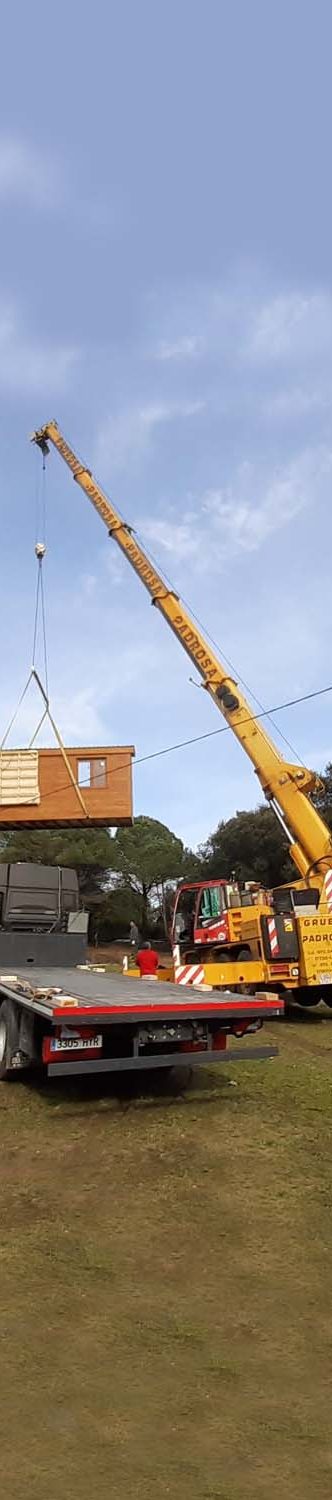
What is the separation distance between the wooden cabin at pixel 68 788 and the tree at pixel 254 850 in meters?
27.5

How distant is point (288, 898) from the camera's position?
15.6 meters

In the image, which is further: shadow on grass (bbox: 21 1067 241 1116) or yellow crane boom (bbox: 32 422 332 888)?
yellow crane boom (bbox: 32 422 332 888)

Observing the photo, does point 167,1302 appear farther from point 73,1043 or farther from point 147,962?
point 147,962

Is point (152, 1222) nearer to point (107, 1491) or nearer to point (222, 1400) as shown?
point (222, 1400)

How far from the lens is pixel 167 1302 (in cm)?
381

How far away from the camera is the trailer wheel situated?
7895mm

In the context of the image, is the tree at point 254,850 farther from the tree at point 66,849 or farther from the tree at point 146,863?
the tree at point 66,849

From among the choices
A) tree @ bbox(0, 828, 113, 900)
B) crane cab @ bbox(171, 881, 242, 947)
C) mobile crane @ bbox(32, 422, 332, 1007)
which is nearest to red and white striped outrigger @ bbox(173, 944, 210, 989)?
mobile crane @ bbox(32, 422, 332, 1007)

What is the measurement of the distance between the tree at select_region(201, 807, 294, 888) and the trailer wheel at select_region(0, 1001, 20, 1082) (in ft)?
124

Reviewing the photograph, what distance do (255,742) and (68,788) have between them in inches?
160

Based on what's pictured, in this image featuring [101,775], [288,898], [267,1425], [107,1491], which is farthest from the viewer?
[101,775]

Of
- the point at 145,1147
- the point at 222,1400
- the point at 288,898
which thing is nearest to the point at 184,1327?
the point at 222,1400

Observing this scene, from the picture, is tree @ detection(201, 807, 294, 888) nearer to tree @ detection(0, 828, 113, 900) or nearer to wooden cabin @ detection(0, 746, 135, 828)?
tree @ detection(0, 828, 113, 900)

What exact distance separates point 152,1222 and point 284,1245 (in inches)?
28.7
